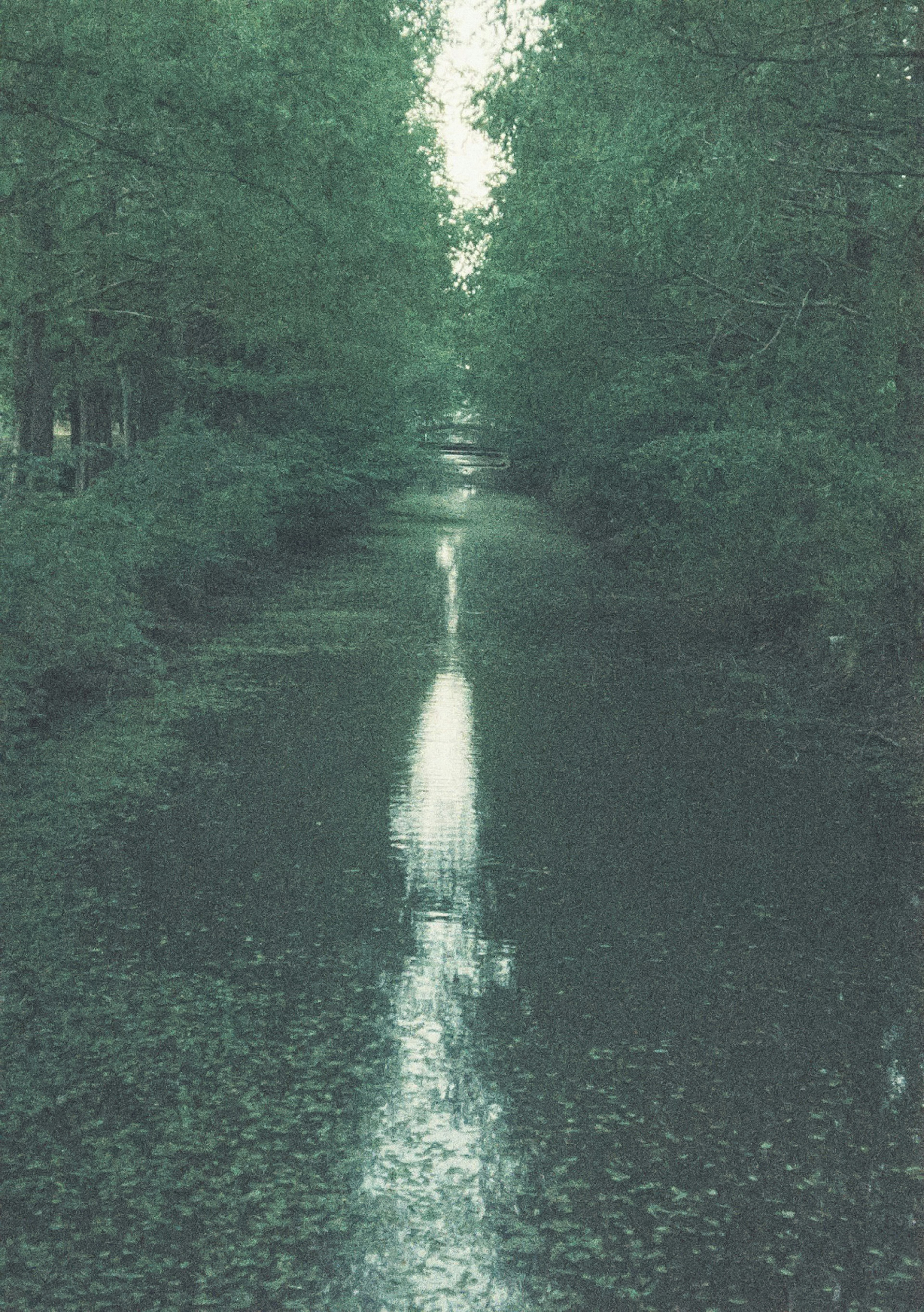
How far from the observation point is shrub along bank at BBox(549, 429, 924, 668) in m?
13.1

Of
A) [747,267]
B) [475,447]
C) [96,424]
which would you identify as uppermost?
[747,267]

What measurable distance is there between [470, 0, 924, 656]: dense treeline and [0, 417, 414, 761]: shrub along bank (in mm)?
5107

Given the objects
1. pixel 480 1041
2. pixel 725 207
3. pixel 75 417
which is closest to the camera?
pixel 480 1041

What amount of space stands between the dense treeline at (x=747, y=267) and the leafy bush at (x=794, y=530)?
0.03 metres

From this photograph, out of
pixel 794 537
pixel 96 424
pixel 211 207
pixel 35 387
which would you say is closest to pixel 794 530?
pixel 794 537

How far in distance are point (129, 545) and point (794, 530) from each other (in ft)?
21.0

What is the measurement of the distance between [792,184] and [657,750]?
6.28m

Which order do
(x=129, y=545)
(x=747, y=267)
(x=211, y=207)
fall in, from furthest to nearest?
(x=747, y=267), (x=211, y=207), (x=129, y=545)

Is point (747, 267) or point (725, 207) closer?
point (725, 207)

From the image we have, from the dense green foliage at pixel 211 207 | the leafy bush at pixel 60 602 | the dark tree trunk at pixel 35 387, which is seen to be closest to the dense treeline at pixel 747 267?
the dense green foliage at pixel 211 207

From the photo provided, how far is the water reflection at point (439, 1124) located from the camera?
4.23 metres

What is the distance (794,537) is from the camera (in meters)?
16.0

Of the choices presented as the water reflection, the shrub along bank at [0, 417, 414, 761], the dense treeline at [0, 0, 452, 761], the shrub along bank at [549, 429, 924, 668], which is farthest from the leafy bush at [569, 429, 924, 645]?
the shrub along bank at [0, 417, 414, 761]

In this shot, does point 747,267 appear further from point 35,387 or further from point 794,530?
point 35,387
